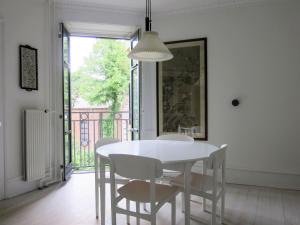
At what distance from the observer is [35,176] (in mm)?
3236

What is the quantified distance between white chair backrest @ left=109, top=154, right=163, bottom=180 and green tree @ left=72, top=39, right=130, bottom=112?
6081mm

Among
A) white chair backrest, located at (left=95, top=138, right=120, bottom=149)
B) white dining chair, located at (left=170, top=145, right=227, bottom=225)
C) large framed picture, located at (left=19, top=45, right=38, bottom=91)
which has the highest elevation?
large framed picture, located at (left=19, top=45, right=38, bottom=91)

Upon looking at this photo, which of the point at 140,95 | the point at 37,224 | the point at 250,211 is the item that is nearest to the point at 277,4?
the point at 140,95

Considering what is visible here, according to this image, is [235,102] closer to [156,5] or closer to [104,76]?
[156,5]

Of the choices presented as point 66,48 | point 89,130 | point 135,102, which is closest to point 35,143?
point 66,48

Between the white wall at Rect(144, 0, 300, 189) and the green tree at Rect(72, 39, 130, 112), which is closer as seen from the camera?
the white wall at Rect(144, 0, 300, 189)

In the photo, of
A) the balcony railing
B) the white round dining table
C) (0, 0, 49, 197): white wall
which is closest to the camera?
the white round dining table

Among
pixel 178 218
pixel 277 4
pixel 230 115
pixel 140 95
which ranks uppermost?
pixel 277 4

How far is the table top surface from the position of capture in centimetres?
197

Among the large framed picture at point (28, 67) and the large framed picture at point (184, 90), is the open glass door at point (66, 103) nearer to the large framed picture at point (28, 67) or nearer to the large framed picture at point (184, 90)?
the large framed picture at point (28, 67)

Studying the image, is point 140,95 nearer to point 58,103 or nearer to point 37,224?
point 58,103

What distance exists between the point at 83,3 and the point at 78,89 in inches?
180

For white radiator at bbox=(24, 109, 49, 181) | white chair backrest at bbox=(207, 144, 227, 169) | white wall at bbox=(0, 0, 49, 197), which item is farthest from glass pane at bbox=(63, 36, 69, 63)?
white chair backrest at bbox=(207, 144, 227, 169)

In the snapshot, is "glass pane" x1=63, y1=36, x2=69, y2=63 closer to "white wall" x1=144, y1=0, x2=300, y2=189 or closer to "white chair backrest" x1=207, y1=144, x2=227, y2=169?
"white wall" x1=144, y1=0, x2=300, y2=189
